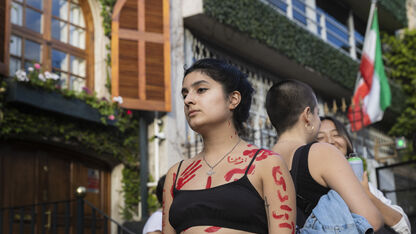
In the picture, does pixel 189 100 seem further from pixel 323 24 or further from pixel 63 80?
pixel 323 24

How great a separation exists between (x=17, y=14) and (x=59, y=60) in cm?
93

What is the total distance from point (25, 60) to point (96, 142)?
1585 mm

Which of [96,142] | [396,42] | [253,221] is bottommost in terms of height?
[253,221]

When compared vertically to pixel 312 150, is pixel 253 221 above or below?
below

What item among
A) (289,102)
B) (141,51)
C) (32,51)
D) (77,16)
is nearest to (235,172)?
(289,102)

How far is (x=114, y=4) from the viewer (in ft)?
27.8

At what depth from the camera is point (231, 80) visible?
2.09m

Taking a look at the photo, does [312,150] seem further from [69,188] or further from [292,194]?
[69,188]

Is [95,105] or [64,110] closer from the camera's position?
[64,110]

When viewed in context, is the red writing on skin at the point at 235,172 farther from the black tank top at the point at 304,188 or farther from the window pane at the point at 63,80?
the window pane at the point at 63,80

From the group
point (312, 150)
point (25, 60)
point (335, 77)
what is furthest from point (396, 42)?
point (312, 150)

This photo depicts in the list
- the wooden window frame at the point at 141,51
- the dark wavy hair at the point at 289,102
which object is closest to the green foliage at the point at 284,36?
the wooden window frame at the point at 141,51

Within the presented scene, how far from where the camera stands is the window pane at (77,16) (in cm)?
822

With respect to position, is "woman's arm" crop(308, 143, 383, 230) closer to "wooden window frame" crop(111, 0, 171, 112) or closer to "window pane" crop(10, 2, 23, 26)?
"wooden window frame" crop(111, 0, 171, 112)
